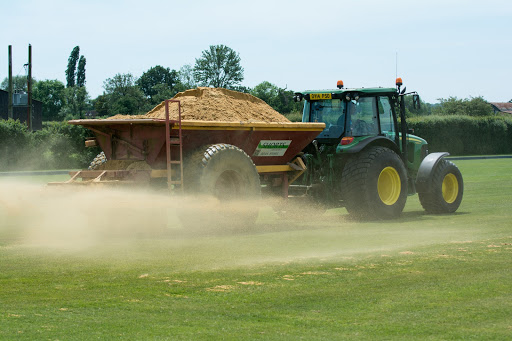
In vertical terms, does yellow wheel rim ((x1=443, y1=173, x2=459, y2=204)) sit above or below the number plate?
below

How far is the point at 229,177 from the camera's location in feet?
39.3

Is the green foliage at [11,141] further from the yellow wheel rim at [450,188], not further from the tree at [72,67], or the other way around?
the tree at [72,67]

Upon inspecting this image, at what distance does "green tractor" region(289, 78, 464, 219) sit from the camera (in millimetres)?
13266

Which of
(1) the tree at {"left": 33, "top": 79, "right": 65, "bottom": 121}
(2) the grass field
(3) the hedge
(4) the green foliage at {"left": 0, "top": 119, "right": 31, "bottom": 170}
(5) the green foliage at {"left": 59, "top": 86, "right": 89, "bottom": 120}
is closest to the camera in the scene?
(2) the grass field

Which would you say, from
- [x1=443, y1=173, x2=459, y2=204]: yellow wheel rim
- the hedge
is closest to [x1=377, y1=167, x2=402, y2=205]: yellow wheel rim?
[x1=443, y1=173, x2=459, y2=204]: yellow wheel rim

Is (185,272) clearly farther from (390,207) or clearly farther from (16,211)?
(390,207)

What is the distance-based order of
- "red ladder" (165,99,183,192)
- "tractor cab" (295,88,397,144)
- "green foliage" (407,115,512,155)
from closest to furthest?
1. "red ladder" (165,99,183,192)
2. "tractor cab" (295,88,397,144)
3. "green foliage" (407,115,512,155)

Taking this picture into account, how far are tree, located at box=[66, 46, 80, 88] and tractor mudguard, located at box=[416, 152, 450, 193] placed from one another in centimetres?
11128

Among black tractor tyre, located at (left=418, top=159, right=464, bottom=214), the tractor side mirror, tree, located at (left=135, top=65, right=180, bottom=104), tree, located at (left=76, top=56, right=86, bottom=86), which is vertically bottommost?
black tractor tyre, located at (left=418, top=159, right=464, bottom=214)

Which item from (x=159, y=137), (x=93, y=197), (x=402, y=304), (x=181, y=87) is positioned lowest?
(x=402, y=304)

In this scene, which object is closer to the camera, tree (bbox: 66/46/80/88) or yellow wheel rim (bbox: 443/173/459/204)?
yellow wheel rim (bbox: 443/173/459/204)

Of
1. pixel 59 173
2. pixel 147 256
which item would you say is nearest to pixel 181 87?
pixel 59 173

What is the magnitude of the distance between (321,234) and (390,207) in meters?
2.96

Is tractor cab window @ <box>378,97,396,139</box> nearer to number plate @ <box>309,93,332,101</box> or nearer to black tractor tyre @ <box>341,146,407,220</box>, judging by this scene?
black tractor tyre @ <box>341,146,407,220</box>
